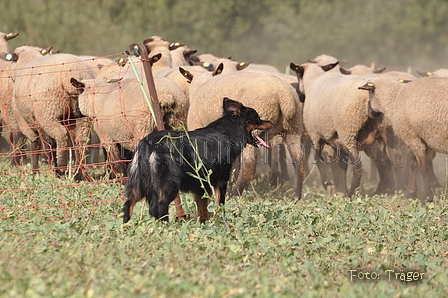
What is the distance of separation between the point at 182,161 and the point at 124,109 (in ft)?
11.6

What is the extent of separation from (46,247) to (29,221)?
4.78ft

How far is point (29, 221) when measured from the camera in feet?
21.4

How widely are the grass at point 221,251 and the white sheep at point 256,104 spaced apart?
1.82 metres

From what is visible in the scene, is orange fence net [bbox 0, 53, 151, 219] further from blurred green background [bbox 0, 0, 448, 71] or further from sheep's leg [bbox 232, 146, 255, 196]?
blurred green background [bbox 0, 0, 448, 71]

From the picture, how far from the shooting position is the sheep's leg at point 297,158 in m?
9.71

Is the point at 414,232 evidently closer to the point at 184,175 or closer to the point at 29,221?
the point at 184,175

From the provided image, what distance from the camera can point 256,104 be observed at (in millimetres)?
9297

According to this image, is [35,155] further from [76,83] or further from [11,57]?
[11,57]

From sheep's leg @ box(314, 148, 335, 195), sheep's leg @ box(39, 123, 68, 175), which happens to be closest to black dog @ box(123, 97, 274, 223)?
sheep's leg @ box(39, 123, 68, 175)

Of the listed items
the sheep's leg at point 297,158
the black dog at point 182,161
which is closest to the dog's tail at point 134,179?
the black dog at point 182,161

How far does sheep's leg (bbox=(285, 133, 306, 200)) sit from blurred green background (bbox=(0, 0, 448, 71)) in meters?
21.5

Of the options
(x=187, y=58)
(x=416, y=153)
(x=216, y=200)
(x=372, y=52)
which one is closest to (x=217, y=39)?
(x=372, y=52)

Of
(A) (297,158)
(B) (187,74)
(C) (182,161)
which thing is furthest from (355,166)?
(C) (182,161)

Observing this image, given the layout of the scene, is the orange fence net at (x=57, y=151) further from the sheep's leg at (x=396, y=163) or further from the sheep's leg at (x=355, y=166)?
the sheep's leg at (x=396, y=163)
